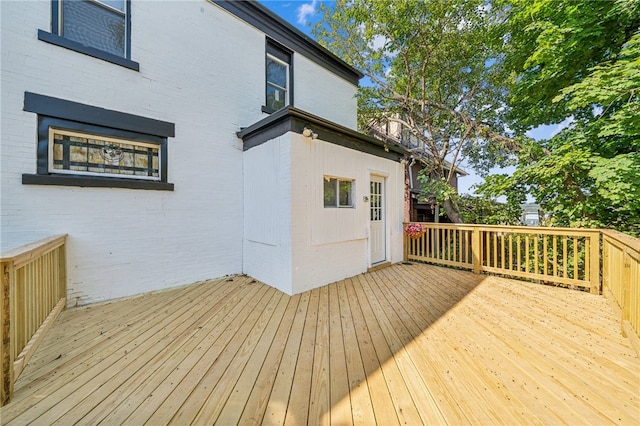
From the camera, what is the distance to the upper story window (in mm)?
5312

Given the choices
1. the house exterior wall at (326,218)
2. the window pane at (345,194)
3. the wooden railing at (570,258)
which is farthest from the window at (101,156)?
the wooden railing at (570,258)

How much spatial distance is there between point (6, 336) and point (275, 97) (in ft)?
17.5

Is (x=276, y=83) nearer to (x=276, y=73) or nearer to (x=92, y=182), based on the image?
(x=276, y=73)

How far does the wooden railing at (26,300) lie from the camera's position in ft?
5.12

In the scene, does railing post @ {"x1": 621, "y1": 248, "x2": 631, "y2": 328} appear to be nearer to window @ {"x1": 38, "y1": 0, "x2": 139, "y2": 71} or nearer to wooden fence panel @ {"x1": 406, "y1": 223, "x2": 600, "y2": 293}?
wooden fence panel @ {"x1": 406, "y1": 223, "x2": 600, "y2": 293}

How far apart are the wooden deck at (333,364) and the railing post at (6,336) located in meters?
0.10

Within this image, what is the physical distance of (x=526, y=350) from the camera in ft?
7.06

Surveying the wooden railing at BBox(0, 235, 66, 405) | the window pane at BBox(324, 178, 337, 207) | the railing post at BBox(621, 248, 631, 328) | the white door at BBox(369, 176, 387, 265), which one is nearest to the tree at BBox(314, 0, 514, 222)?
the white door at BBox(369, 176, 387, 265)

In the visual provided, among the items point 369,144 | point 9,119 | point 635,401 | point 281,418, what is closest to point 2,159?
point 9,119

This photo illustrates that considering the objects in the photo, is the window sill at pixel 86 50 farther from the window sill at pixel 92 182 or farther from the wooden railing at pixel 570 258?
the wooden railing at pixel 570 258

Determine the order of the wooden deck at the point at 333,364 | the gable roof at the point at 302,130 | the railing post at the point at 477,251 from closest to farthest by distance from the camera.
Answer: the wooden deck at the point at 333,364 → the gable roof at the point at 302,130 → the railing post at the point at 477,251

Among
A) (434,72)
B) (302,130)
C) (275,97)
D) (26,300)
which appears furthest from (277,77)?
(26,300)

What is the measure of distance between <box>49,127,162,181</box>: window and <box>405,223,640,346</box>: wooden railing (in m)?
5.58

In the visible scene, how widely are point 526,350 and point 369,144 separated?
159 inches
